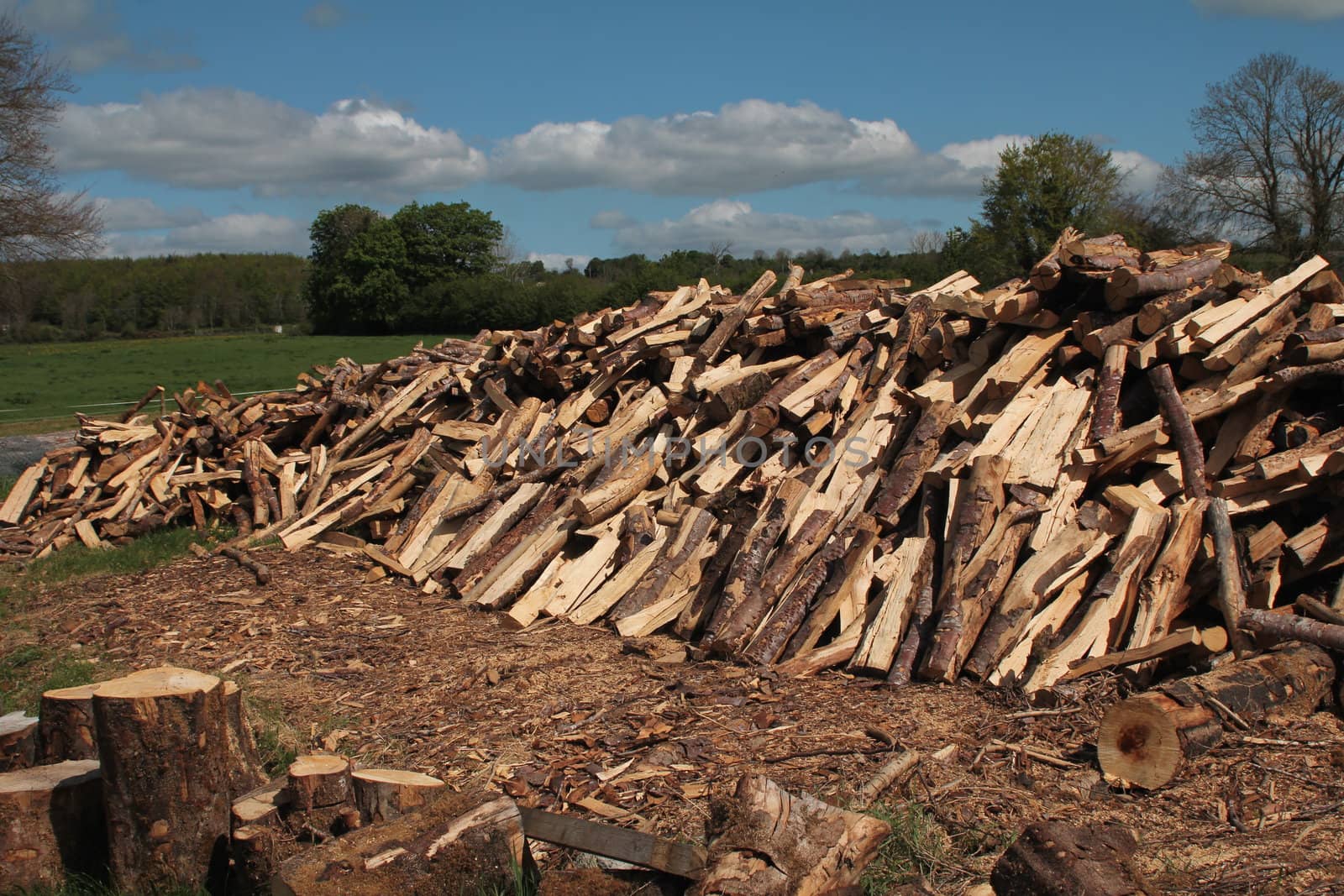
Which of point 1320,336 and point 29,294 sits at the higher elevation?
point 29,294

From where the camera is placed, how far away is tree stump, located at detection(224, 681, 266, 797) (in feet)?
13.1

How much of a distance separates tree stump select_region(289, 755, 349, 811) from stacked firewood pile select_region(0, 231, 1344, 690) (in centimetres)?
284

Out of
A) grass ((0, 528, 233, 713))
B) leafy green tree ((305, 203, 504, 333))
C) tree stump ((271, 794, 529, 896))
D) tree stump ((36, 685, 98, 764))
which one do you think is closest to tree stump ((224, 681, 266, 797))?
tree stump ((36, 685, 98, 764))

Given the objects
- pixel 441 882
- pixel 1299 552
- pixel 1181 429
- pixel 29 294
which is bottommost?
pixel 441 882

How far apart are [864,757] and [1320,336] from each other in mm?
4364

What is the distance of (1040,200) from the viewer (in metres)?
43.1

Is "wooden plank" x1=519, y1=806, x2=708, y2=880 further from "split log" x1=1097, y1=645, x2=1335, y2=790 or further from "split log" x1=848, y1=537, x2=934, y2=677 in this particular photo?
"split log" x1=848, y1=537, x2=934, y2=677

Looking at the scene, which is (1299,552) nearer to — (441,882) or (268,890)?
(441,882)

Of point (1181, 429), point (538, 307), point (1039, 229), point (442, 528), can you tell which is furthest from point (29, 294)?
point (1039, 229)

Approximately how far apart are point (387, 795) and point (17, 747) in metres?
2.02

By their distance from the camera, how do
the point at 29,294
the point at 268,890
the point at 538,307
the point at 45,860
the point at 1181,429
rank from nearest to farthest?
the point at 268,890 → the point at 45,860 → the point at 1181,429 → the point at 29,294 → the point at 538,307

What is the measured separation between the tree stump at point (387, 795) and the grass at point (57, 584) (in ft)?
12.0

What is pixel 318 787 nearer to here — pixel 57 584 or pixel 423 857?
pixel 423 857

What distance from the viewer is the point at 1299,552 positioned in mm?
5773
